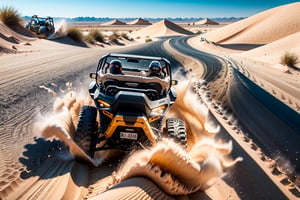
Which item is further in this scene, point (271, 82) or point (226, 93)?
point (271, 82)

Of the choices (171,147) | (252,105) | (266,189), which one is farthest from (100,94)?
(252,105)

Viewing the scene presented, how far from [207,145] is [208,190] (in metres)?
1.09

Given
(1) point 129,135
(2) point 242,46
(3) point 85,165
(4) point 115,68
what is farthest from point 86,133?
(2) point 242,46

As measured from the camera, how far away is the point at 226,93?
11.5 meters

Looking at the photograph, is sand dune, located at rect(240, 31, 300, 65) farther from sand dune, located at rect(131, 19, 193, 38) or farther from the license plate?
Result: sand dune, located at rect(131, 19, 193, 38)

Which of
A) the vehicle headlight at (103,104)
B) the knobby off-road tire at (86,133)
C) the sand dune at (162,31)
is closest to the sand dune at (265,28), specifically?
the sand dune at (162,31)

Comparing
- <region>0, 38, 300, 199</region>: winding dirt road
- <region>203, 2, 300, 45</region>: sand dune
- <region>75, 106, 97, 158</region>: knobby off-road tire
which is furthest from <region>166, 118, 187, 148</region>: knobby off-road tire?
<region>203, 2, 300, 45</region>: sand dune

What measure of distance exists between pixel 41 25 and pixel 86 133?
27.0 m

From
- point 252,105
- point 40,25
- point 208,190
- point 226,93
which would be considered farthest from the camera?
point 40,25

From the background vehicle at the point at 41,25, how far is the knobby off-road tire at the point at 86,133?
25.9 meters

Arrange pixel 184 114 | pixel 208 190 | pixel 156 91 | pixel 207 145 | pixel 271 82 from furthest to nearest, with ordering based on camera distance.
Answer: pixel 271 82
pixel 184 114
pixel 156 91
pixel 207 145
pixel 208 190

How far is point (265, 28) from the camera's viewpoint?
47.3m

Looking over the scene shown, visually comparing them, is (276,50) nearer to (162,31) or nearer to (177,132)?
(177,132)

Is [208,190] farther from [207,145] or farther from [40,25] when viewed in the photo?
[40,25]
